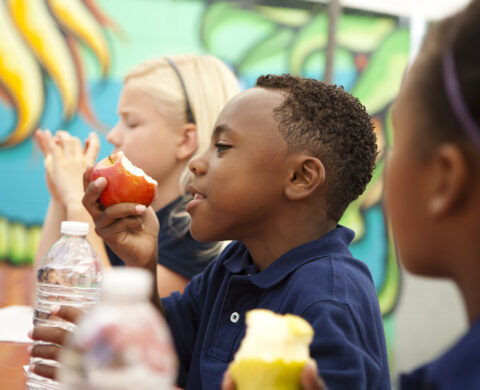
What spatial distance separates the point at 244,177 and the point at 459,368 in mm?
589

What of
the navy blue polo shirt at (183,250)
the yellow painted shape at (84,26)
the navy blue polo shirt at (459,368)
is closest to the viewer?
the navy blue polo shirt at (459,368)

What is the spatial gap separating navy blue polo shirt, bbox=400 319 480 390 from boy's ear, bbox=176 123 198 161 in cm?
137

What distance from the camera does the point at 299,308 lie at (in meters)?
0.91

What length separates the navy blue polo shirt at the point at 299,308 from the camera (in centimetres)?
82

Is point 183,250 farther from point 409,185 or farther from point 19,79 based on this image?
point 19,79

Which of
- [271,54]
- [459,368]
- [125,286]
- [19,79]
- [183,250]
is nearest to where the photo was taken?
[125,286]

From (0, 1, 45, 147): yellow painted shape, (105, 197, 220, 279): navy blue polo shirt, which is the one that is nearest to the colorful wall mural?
(0, 1, 45, 147): yellow painted shape

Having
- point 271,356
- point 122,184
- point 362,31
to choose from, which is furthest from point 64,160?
point 362,31

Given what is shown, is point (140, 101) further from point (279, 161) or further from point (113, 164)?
point (279, 161)

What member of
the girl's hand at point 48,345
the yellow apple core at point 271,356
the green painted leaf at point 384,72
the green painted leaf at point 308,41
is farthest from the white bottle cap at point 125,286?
the green painted leaf at point 384,72

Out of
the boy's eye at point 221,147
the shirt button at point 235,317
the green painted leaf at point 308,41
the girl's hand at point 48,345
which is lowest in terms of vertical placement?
the girl's hand at point 48,345

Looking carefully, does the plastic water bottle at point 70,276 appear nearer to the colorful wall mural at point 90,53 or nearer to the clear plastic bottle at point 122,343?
the clear plastic bottle at point 122,343

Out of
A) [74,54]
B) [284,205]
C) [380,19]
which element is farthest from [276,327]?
[380,19]

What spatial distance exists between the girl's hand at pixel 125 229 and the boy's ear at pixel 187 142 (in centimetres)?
67
